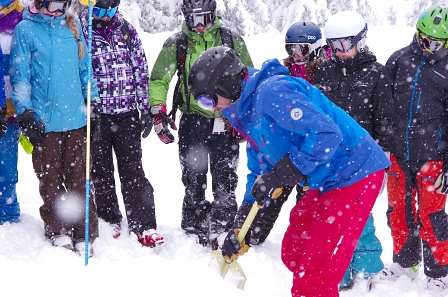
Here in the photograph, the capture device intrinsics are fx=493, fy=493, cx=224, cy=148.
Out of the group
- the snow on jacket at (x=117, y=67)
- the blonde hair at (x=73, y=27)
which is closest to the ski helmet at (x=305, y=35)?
the snow on jacket at (x=117, y=67)

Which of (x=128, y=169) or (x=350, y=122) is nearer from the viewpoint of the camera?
(x=350, y=122)

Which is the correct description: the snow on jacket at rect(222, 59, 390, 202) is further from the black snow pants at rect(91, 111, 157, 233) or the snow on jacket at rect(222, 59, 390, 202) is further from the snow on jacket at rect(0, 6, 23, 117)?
the snow on jacket at rect(0, 6, 23, 117)

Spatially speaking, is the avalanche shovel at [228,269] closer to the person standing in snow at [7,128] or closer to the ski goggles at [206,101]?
the ski goggles at [206,101]

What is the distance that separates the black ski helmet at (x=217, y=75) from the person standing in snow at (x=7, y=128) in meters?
2.24

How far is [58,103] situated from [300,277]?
2604 mm

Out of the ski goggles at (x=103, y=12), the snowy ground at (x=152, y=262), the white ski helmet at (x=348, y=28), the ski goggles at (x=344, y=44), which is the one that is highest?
the white ski helmet at (x=348, y=28)

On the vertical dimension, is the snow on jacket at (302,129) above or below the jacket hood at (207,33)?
below

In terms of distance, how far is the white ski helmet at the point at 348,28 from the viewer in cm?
439

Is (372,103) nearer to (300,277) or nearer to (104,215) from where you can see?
(300,277)

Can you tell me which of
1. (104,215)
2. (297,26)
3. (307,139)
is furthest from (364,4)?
(307,139)

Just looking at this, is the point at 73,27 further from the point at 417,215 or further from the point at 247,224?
the point at 417,215

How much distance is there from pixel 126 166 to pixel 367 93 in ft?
8.28

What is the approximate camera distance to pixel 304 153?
9.78 ft

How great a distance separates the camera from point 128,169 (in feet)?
17.0
